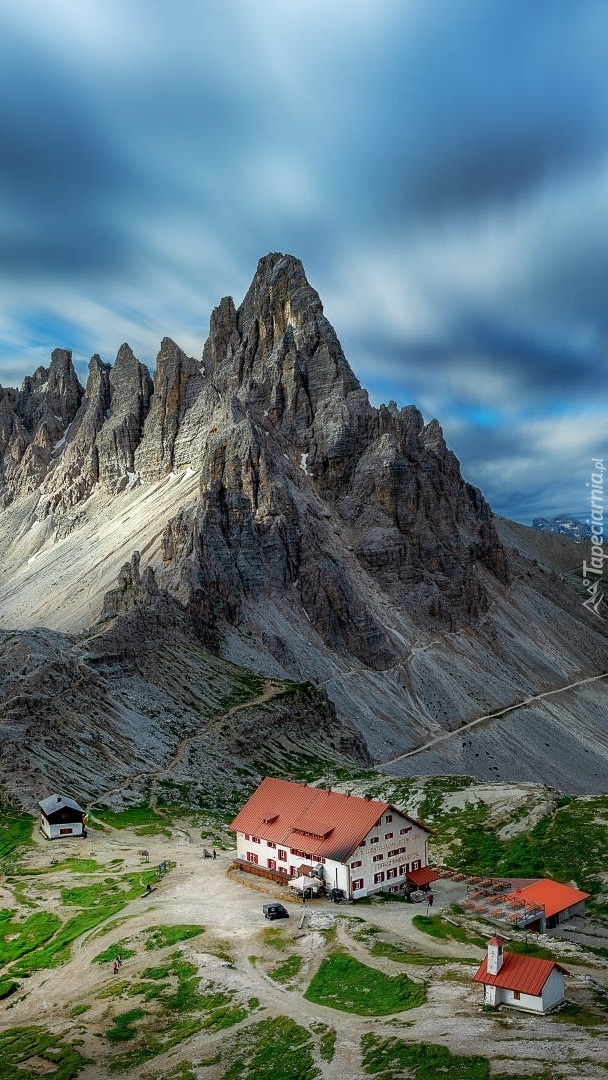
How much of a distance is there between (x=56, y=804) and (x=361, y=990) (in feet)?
131

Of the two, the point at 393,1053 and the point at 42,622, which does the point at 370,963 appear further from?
the point at 42,622

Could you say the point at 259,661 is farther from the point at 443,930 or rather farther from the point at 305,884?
the point at 443,930

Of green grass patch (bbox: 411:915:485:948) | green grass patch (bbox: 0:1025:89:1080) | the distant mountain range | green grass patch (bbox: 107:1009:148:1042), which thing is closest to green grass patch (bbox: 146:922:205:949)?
green grass patch (bbox: 107:1009:148:1042)

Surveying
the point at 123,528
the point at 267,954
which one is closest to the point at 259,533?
the point at 123,528

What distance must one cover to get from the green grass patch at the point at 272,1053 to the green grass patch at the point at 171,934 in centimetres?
1133

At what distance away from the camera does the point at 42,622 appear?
165 m

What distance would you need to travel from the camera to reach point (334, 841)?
56.2 m

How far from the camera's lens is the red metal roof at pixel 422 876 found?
2271 inches

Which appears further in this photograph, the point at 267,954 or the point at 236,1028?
the point at 267,954

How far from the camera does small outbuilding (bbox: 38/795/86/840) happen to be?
70.4 m

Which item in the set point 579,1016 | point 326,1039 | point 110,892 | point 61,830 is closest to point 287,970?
point 326,1039

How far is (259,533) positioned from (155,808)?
90.0m

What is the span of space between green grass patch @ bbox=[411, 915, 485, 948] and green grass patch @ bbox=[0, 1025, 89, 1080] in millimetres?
20881

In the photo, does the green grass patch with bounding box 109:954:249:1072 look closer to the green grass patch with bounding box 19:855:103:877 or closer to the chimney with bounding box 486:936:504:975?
the chimney with bounding box 486:936:504:975
